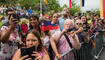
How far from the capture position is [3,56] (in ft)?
8.86

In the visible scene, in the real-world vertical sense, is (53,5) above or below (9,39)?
below

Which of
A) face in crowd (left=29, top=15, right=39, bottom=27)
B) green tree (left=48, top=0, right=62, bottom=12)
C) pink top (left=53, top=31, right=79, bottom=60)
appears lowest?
green tree (left=48, top=0, right=62, bottom=12)

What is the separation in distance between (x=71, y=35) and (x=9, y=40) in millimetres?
1240

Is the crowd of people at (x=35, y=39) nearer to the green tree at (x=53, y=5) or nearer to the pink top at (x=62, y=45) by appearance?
the pink top at (x=62, y=45)

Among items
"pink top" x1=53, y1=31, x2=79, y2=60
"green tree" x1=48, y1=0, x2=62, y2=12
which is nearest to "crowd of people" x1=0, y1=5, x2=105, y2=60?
"pink top" x1=53, y1=31, x2=79, y2=60

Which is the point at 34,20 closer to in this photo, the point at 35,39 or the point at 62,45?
the point at 62,45

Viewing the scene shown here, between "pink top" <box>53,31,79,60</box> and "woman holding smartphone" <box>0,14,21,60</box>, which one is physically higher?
"woman holding smartphone" <box>0,14,21,60</box>

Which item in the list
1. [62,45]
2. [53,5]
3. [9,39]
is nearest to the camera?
[9,39]

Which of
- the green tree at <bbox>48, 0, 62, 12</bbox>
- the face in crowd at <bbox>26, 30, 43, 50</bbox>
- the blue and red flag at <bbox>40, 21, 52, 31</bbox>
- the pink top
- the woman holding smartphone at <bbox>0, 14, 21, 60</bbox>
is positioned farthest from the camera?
the green tree at <bbox>48, 0, 62, 12</bbox>

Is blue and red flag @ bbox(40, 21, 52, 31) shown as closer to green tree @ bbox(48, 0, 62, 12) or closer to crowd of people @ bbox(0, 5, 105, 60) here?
crowd of people @ bbox(0, 5, 105, 60)

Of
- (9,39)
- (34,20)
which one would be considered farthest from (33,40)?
(34,20)

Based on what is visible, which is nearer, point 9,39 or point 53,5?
point 9,39

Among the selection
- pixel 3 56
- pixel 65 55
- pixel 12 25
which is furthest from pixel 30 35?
pixel 65 55

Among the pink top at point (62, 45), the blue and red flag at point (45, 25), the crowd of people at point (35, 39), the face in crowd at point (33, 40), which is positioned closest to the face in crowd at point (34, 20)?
the crowd of people at point (35, 39)
